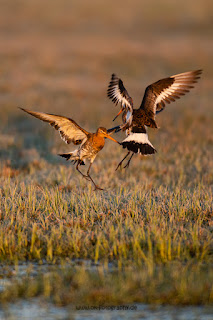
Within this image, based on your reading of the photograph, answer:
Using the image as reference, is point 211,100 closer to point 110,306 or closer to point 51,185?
point 51,185

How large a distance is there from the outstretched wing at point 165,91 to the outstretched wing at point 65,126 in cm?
96

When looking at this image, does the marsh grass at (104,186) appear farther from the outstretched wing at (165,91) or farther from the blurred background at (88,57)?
the outstretched wing at (165,91)

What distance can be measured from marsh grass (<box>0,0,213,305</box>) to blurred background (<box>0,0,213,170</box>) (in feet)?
0.24

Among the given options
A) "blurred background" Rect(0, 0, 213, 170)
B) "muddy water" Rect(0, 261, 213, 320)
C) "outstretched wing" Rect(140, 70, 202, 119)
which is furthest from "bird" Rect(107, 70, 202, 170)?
"blurred background" Rect(0, 0, 213, 170)

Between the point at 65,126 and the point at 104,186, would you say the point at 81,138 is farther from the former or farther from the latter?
the point at 104,186

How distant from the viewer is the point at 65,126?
7.95 metres

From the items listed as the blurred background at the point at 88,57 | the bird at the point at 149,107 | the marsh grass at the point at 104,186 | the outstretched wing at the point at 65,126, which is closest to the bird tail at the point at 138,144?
the bird at the point at 149,107

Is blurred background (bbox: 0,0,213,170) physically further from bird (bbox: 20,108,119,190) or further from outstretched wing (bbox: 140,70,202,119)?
outstretched wing (bbox: 140,70,202,119)

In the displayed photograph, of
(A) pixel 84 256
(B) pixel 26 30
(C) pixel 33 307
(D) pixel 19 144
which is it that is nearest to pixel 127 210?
(A) pixel 84 256

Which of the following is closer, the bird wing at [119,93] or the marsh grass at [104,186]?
the marsh grass at [104,186]

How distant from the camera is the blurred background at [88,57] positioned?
1547 cm

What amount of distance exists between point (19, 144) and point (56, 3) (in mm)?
34770

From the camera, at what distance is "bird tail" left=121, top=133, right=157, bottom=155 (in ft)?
25.7

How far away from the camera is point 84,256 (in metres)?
5.82
